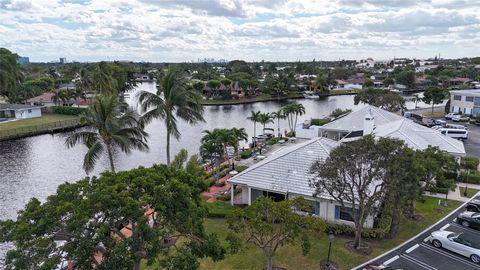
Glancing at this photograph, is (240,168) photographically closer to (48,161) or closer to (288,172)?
(288,172)

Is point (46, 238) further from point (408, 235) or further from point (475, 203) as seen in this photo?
point (475, 203)

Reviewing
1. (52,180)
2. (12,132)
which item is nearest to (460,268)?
(52,180)

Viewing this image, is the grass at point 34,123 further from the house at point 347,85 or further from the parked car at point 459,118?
the house at point 347,85

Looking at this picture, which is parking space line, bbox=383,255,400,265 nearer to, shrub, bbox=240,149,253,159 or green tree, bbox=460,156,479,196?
green tree, bbox=460,156,479,196

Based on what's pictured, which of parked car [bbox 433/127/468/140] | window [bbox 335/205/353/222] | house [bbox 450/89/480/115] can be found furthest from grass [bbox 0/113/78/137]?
house [bbox 450/89/480/115]

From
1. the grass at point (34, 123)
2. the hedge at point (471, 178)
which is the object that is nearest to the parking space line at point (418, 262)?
the hedge at point (471, 178)

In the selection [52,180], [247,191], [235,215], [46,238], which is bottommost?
[52,180]
